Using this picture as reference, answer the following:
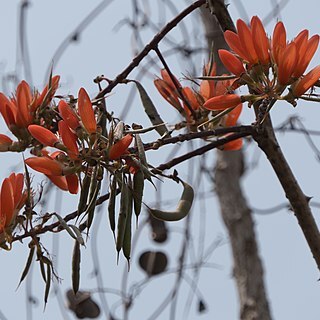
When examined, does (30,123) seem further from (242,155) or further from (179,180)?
(242,155)

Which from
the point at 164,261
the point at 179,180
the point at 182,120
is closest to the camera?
the point at 179,180

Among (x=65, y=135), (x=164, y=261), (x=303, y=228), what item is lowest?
(x=303, y=228)

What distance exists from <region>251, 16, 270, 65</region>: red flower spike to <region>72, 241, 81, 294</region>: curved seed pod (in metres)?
0.28

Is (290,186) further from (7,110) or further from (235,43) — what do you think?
(7,110)

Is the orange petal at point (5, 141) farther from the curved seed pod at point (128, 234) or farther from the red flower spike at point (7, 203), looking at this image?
the curved seed pod at point (128, 234)

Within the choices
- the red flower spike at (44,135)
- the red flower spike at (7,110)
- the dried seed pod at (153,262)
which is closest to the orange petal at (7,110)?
the red flower spike at (7,110)

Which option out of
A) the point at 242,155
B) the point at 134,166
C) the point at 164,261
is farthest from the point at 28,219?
the point at 242,155

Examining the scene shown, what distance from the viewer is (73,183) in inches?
40.3

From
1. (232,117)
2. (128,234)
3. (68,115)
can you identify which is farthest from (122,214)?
(232,117)

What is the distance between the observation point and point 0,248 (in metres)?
1.04

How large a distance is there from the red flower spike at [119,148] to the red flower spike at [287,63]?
Result: 0.18 metres

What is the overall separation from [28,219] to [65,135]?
119 mm

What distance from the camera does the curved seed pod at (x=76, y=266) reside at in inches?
38.7

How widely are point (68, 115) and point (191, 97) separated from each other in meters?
0.26
